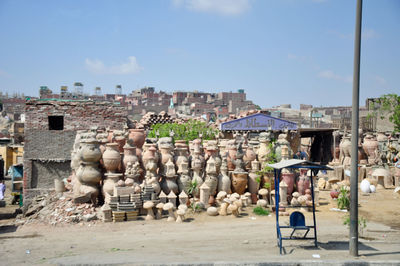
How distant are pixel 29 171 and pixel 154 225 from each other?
7.44 metres

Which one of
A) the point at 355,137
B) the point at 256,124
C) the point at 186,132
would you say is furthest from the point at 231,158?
the point at 256,124

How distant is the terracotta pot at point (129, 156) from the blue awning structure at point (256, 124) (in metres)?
8.80

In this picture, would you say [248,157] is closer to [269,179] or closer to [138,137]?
[269,179]

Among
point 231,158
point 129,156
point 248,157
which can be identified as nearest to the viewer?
point 129,156

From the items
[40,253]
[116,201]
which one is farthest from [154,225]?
[40,253]

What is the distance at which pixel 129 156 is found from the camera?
9.80 meters

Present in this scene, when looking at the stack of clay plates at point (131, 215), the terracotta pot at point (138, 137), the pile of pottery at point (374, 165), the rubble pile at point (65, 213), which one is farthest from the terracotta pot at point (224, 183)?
the pile of pottery at point (374, 165)

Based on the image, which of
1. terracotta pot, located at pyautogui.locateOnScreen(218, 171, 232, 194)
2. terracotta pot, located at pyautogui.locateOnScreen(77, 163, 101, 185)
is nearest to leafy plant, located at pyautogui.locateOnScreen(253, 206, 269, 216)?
terracotta pot, located at pyautogui.locateOnScreen(218, 171, 232, 194)

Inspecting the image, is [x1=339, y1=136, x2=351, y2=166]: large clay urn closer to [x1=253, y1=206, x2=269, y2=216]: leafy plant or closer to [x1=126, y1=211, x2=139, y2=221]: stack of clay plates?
[x1=253, y1=206, x2=269, y2=216]: leafy plant

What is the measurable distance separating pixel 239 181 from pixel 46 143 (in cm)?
778

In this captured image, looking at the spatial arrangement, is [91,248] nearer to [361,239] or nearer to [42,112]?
[361,239]

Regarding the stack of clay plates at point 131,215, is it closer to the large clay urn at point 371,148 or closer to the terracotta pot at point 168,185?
the terracotta pot at point 168,185

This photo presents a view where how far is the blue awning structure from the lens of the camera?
18.1 metres

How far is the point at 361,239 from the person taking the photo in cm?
736
